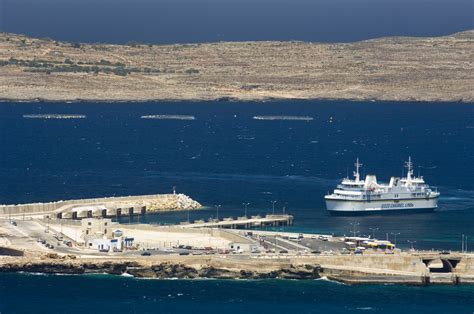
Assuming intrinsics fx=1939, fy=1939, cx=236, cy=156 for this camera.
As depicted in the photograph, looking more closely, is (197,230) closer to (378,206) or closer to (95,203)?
(95,203)

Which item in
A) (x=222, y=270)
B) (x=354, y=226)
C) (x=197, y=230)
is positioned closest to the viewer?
(x=222, y=270)

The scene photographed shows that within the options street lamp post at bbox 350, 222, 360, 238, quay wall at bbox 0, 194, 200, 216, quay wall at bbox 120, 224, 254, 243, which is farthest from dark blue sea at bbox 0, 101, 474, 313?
quay wall at bbox 120, 224, 254, 243

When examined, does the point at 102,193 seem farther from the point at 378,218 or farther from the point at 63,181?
the point at 378,218

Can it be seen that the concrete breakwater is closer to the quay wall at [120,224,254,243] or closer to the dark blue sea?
the dark blue sea

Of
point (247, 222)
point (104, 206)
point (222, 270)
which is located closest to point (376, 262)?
point (222, 270)

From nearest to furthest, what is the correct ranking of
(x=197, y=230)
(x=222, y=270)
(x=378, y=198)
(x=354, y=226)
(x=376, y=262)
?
1. (x=222, y=270)
2. (x=376, y=262)
3. (x=197, y=230)
4. (x=354, y=226)
5. (x=378, y=198)

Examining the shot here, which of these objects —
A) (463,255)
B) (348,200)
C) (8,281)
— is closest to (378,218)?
(348,200)

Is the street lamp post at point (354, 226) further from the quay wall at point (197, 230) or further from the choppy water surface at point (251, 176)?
the quay wall at point (197, 230)

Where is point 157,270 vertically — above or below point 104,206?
below
